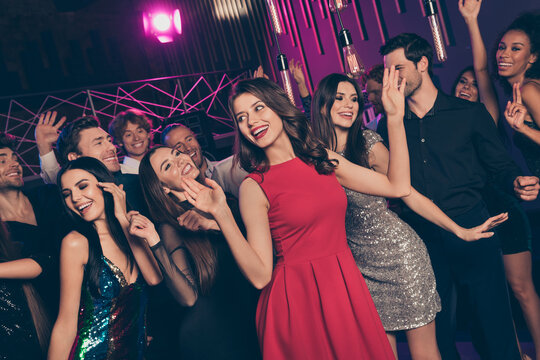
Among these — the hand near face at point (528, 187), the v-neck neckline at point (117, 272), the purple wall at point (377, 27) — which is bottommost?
the hand near face at point (528, 187)

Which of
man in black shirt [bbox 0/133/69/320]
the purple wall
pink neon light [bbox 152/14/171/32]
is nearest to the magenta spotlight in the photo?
pink neon light [bbox 152/14/171/32]

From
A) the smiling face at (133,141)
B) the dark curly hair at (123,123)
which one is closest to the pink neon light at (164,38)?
the dark curly hair at (123,123)

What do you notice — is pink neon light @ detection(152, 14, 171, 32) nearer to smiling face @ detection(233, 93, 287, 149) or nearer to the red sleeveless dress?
smiling face @ detection(233, 93, 287, 149)

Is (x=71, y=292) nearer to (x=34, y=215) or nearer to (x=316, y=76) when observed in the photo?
(x=34, y=215)

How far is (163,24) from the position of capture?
754 cm

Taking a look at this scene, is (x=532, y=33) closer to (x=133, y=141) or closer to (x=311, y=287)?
(x=311, y=287)

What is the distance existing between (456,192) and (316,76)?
3.88 meters

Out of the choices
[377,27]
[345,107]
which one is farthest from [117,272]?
[377,27]

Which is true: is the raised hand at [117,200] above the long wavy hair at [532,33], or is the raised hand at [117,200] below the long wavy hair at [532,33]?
below

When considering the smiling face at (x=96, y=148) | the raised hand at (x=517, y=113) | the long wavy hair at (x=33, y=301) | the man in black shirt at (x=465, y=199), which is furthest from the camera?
the smiling face at (x=96, y=148)

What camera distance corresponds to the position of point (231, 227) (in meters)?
1.53

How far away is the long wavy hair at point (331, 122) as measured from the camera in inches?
86.0

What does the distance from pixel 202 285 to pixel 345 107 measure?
1071 millimetres

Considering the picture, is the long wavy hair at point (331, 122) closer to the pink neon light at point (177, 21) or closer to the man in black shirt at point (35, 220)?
the man in black shirt at point (35, 220)
